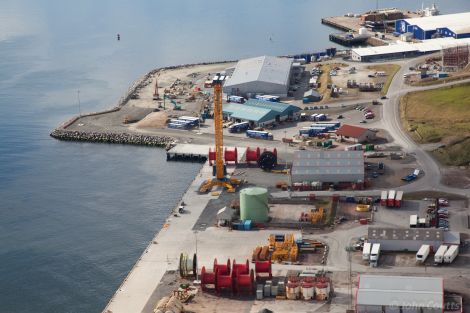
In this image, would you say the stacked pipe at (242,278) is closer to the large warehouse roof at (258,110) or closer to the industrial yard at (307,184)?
the industrial yard at (307,184)

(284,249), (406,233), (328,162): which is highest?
(328,162)

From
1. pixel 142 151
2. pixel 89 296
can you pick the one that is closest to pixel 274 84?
pixel 142 151

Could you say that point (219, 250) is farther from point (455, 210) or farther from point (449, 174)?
point (449, 174)

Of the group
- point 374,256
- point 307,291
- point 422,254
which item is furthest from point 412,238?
point 307,291

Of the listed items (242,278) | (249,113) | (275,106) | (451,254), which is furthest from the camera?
(275,106)

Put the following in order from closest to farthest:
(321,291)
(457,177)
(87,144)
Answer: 1. (321,291)
2. (457,177)
3. (87,144)

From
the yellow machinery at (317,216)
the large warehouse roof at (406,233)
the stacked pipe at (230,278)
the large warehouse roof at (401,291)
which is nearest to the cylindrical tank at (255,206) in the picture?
the yellow machinery at (317,216)

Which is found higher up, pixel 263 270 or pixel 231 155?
pixel 231 155

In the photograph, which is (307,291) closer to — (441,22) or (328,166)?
(328,166)

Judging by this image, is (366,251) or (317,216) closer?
(366,251)
